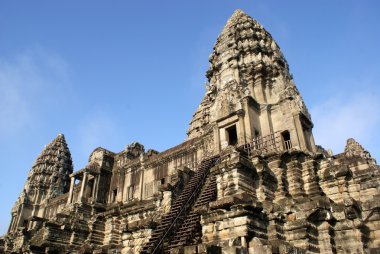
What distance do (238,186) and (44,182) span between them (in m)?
41.9

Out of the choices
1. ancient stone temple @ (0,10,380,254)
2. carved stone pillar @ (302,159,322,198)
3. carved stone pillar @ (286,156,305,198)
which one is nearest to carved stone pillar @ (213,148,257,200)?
ancient stone temple @ (0,10,380,254)

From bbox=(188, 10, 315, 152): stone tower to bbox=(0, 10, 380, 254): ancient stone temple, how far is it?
0.22ft

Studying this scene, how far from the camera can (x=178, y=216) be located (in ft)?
41.8

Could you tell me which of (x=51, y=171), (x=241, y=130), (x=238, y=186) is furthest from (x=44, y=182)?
(x=238, y=186)

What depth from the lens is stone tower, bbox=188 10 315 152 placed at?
16.6 m

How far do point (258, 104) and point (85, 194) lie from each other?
58.1ft

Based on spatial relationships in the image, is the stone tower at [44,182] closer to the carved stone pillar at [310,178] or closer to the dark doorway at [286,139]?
the dark doorway at [286,139]

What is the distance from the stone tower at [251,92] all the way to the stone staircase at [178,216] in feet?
9.68

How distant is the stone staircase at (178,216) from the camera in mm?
11727

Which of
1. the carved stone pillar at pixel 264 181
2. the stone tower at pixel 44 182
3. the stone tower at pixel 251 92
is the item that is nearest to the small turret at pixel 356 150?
the stone tower at pixel 251 92

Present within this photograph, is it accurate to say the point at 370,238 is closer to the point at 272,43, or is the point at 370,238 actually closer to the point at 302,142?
the point at 302,142

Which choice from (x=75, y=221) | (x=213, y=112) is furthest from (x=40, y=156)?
(x=213, y=112)

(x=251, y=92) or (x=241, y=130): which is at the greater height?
(x=251, y=92)

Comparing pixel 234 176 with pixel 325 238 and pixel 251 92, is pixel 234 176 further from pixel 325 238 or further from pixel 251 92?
pixel 251 92
